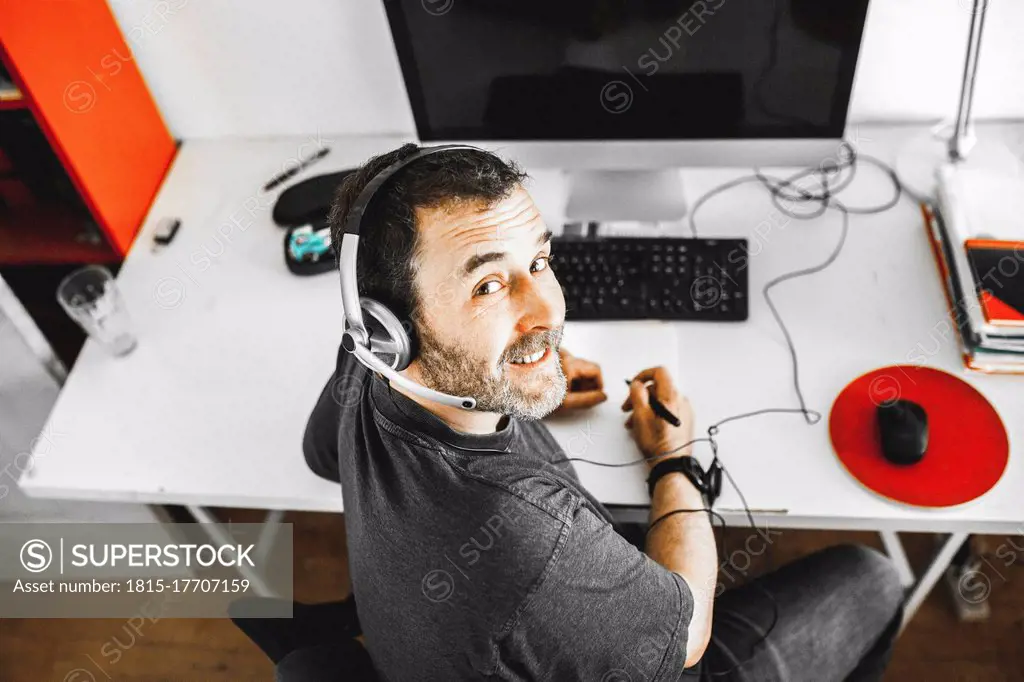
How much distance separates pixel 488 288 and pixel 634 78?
54cm

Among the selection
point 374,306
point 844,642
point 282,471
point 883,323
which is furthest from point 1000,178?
point 282,471

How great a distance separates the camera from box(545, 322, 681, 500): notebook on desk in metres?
1.23

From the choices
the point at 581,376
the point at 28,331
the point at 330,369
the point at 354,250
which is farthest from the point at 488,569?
the point at 28,331

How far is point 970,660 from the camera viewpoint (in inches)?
65.5

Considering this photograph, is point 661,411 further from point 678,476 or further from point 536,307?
point 536,307

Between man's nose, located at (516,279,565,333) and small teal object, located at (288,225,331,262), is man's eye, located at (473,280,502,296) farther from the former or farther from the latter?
small teal object, located at (288,225,331,262)

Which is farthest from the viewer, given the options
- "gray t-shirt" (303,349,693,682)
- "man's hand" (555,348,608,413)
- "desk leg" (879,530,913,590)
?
"desk leg" (879,530,913,590)

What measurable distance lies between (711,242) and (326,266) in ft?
2.15

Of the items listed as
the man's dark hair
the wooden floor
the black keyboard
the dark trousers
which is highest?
the man's dark hair

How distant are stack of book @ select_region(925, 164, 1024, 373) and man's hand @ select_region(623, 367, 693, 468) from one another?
1.45 feet

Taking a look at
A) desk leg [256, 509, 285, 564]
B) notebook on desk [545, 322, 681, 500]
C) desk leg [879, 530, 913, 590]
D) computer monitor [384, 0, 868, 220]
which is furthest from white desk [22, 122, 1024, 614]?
desk leg [256, 509, 285, 564]

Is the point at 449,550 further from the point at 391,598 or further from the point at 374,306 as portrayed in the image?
the point at 374,306

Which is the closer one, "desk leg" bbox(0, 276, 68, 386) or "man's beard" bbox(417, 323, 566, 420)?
"man's beard" bbox(417, 323, 566, 420)

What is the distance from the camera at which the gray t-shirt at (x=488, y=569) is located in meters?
0.89
